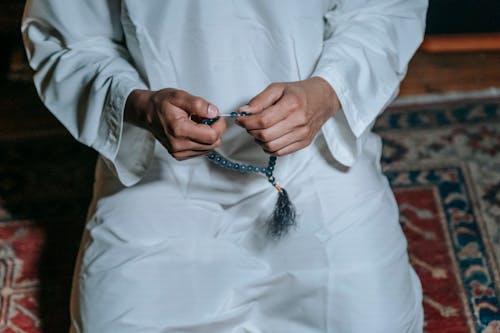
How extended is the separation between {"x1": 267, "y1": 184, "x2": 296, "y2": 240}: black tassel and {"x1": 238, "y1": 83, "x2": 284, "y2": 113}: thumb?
0.18 meters

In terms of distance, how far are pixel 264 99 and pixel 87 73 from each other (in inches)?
13.4

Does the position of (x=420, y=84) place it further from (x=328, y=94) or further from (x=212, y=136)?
(x=212, y=136)

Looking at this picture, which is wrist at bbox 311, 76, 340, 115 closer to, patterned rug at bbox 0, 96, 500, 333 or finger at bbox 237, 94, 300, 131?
finger at bbox 237, 94, 300, 131

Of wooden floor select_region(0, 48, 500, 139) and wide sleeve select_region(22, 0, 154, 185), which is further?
wooden floor select_region(0, 48, 500, 139)

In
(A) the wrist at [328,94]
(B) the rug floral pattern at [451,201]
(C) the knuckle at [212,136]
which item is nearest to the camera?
(C) the knuckle at [212,136]

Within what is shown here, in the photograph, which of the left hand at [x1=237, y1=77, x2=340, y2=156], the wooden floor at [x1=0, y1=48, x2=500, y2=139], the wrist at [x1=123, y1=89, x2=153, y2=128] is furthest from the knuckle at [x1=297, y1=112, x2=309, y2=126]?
the wooden floor at [x1=0, y1=48, x2=500, y2=139]

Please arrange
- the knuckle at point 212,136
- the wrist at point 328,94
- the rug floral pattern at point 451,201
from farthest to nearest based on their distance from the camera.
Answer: the rug floral pattern at point 451,201 → the wrist at point 328,94 → the knuckle at point 212,136

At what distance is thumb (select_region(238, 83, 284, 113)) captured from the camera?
38.0 inches

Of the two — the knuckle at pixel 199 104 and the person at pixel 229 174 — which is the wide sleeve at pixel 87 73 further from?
the knuckle at pixel 199 104

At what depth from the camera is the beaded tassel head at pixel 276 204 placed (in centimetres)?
110

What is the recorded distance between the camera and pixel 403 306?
1.18 metres

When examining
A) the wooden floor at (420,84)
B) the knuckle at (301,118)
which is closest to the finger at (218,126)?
the knuckle at (301,118)

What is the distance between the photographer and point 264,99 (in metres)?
0.97

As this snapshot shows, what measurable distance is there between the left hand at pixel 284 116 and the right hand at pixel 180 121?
0.05m
